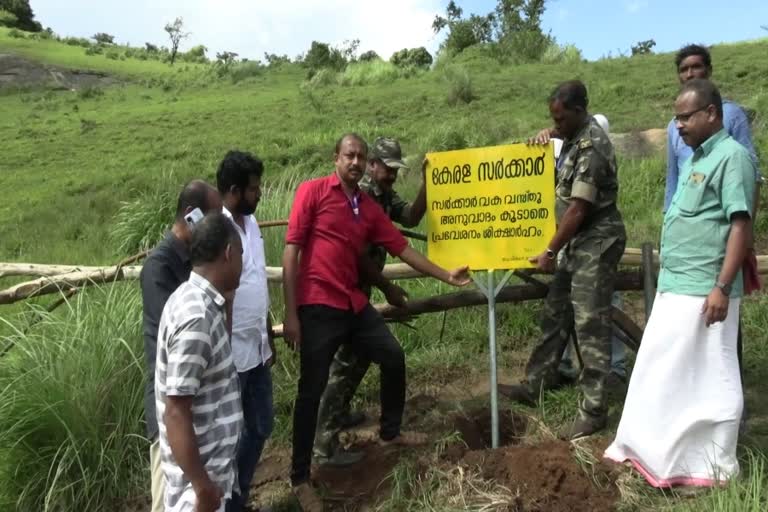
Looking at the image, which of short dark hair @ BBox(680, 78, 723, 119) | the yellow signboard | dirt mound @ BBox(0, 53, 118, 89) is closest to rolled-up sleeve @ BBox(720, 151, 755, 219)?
short dark hair @ BBox(680, 78, 723, 119)

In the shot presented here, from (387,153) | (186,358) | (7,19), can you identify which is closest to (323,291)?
(387,153)

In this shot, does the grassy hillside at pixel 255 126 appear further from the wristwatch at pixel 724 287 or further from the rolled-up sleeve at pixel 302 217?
the wristwatch at pixel 724 287

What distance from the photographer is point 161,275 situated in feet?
9.60

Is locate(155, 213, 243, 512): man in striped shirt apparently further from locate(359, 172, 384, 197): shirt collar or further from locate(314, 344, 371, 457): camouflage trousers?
locate(359, 172, 384, 197): shirt collar

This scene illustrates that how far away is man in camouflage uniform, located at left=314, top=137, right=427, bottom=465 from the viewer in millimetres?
4184

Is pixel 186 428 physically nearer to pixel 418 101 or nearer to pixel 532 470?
pixel 532 470

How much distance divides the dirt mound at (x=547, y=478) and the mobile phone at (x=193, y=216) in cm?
190

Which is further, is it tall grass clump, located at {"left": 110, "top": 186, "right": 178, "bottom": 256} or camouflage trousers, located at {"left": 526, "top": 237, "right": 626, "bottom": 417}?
tall grass clump, located at {"left": 110, "top": 186, "right": 178, "bottom": 256}

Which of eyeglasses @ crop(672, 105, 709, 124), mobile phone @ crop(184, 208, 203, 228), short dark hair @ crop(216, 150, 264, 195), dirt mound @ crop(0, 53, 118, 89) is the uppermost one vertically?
dirt mound @ crop(0, 53, 118, 89)

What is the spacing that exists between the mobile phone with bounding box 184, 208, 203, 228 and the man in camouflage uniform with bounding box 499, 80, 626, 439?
184 centimetres

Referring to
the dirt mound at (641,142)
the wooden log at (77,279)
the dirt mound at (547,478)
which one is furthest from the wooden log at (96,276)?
the dirt mound at (641,142)

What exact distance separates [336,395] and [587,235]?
5.62 feet

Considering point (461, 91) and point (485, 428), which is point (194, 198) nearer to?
point (485, 428)

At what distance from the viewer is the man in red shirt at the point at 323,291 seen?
377 cm
